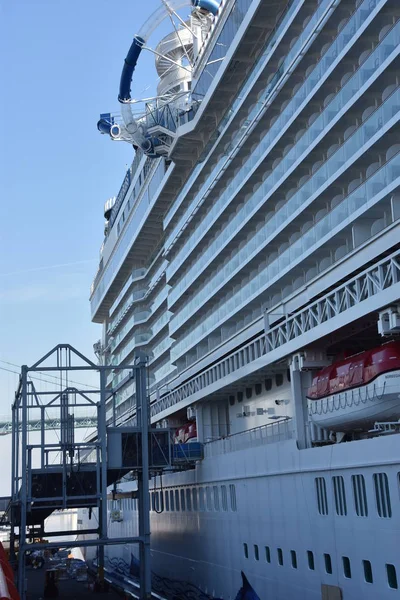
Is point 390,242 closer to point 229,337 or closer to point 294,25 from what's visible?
point 294,25

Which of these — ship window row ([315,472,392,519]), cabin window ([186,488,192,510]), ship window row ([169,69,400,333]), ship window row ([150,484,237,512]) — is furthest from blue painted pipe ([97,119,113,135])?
ship window row ([315,472,392,519])

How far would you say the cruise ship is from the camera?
15.4 metres

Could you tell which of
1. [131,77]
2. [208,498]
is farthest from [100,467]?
[131,77]

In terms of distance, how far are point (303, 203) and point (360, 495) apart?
7.63 m

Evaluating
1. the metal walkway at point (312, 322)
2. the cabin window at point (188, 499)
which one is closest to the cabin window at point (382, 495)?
the metal walkway at point (312, 322)

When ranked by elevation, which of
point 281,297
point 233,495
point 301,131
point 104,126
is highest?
point 104,126

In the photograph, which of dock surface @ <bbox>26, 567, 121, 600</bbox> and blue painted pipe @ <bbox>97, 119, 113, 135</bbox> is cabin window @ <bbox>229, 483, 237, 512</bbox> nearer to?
dock surface @ <bbox>26, 567, 121, 600</bbox>

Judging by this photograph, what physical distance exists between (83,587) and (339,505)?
20.1 metres

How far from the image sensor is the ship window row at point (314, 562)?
13.9m

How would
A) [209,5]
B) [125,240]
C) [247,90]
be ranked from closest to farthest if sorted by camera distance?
[247,90]
[209,5]
[125,240]

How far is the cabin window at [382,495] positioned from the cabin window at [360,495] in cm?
45

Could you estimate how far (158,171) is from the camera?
35.1 meters

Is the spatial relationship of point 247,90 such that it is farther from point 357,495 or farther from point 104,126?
point 104,126

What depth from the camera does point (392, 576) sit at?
13.9 meters
